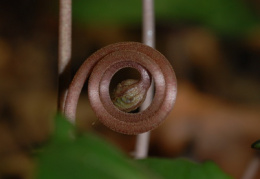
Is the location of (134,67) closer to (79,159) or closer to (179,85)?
(79,159)

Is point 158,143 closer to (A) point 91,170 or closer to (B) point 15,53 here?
(B) point 15,53

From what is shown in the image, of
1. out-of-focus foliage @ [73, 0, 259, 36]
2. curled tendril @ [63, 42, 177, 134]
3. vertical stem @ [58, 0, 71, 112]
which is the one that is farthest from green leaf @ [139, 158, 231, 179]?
out-of-focus foliage @ [73, 0, 259, 36]

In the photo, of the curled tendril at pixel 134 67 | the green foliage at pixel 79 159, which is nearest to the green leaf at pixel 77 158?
the green foliage at pixel 79 159

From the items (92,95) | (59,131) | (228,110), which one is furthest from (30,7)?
(59,131)

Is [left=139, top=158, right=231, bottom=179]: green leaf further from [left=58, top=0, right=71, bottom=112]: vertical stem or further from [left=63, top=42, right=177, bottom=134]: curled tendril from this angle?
[left=58, top=0, right=71, bottom=112]: vertical stem

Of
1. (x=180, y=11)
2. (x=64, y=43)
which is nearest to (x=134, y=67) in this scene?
(x=64, y=43)
